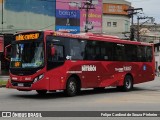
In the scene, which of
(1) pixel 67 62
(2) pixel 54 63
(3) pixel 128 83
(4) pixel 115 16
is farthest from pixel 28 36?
(4) pixel 115 16

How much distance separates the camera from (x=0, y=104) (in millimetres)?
15570

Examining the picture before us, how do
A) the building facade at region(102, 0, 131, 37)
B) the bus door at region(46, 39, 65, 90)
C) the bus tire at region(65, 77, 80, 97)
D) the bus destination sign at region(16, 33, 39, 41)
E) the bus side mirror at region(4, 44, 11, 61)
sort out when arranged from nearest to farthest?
1. the bus door at region(46, 39, 65, 90)
2. the bus destination sign at region(16, 33, 39, 41)
3. the bus tire at region(65, 77, 80, 97)
4. the bus side mirror at region(4, 44, 11, 61)
5. the building facade at region(102, 0, 131, 37)

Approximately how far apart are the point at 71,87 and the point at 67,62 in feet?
3.96

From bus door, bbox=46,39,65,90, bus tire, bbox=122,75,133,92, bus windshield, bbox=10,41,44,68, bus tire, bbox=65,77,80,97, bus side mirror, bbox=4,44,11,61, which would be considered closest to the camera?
bus windshield, bbox=10,41,44,68

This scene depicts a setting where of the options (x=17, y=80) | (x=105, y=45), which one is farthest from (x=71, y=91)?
(x=105, y=45)

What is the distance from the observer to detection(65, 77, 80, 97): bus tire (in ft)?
64.1

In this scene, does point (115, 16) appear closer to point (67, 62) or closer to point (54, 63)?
point (67, 62)

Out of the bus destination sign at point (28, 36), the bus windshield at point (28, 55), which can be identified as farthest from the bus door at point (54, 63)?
the bus destination sign at point (28, 36)

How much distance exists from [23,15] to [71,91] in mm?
31067

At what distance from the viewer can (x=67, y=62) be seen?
19625 millimetres

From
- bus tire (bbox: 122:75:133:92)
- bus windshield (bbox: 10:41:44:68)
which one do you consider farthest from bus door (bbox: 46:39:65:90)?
bus tire (bbox: 122:75:133:92)

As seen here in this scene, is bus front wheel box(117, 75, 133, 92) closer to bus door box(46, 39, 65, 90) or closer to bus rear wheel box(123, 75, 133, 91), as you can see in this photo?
bus rear wheel box(123, 75, 133, 91)

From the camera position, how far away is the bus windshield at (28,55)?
18414 mm

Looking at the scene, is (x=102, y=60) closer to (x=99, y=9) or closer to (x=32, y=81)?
(x=32, y=81)
